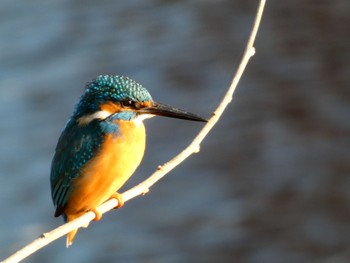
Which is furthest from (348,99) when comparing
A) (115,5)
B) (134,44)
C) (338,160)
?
(115,5)

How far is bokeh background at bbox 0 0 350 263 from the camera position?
659cm

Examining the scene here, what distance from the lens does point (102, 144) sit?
331 cm

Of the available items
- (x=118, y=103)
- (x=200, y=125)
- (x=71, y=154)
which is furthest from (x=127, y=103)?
(x=200, y=125)

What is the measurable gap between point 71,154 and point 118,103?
212 mm

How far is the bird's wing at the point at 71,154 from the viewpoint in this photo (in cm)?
332

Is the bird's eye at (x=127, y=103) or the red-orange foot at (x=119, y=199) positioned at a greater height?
the bird's eye at (x=127, y=103)

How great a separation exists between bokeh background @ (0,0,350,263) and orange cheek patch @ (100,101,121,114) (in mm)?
3158

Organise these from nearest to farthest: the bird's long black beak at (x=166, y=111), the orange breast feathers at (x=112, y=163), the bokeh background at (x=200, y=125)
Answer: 1. the bird's long black beak at (x=166, y=111)
2. the orange breast feathers at (x=112, y=163)
3. the bokeh background at (x=200, y=125)

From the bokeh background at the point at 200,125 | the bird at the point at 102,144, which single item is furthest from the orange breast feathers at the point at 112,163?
the bokeh background at the point at 200,125

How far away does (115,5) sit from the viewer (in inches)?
350

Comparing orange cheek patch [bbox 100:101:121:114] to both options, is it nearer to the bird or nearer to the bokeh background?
the bird

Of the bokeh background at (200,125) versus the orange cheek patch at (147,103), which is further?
the bokeh background at (200,125)

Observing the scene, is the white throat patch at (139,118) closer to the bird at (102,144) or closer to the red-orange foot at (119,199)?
the bird at (102,144)

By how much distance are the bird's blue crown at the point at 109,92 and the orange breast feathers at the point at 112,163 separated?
9 cm
